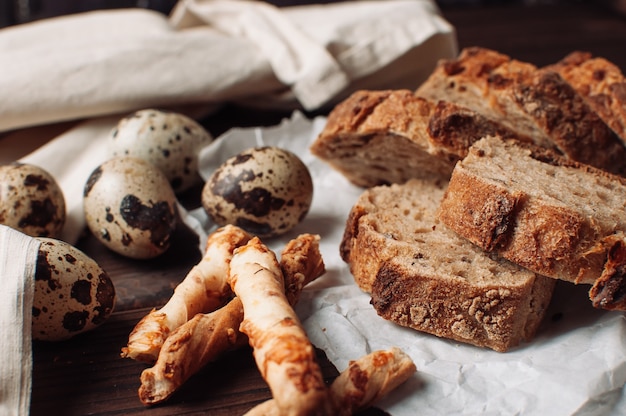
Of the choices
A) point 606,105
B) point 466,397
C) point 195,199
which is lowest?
point 195,199

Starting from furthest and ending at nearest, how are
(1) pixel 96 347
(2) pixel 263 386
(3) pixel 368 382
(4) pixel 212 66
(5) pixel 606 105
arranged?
(4) pixel 212 66 → (5) pixel 606 105 → (1) pixel 96 347 → (2) pixel 263 386 → (3) pixel 368 382

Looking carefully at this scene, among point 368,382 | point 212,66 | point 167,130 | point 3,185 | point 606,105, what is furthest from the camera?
point 212,66

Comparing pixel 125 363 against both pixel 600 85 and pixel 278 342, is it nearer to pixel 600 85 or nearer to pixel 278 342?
pixel 278 342

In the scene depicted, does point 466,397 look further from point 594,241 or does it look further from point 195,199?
point 195,199

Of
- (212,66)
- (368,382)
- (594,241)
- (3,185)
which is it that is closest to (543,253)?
(594,241)

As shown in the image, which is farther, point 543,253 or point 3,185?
point 3,185

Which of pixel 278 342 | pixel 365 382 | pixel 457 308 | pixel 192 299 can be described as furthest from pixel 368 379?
pixel 192 299

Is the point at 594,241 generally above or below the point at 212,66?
above
